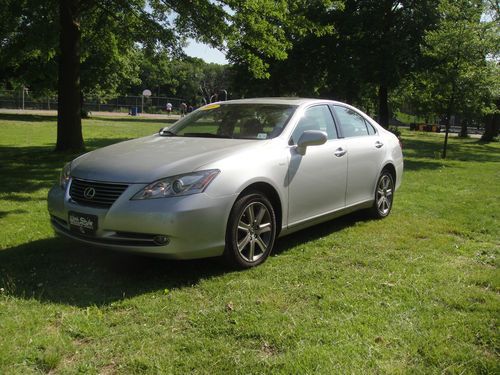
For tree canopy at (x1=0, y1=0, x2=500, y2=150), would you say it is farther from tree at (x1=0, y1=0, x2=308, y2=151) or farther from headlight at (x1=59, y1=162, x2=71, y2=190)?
headlight at (x1=59, y1=162, x2=71, y2=190)

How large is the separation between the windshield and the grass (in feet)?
4.11

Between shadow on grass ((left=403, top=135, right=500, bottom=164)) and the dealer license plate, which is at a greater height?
the dealer license plate

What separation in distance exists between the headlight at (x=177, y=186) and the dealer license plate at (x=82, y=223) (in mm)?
441

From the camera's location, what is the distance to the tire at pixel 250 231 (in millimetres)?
4512

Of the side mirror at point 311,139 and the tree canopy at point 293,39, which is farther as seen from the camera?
the tree canopy at point 293,39

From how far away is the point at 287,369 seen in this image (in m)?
2.96

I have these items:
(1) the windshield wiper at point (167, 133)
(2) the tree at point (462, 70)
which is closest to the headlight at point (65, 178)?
(1) the windshield wiper at point (167, 133)

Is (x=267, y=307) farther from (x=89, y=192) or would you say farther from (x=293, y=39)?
(x=293, y=39)

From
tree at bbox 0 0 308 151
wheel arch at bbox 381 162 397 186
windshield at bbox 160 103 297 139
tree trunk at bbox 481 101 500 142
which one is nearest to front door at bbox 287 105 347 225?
windshield at bbox 160 103 297 139

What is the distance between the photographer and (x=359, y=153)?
626cm

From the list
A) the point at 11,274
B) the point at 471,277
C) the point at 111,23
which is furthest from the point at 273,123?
the point at 111,23

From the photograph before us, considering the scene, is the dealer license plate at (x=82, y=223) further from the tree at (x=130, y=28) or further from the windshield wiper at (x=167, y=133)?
the tree at (x=130, y=28)

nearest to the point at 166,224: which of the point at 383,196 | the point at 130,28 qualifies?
the point at 383,196

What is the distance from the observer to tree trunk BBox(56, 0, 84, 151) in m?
13.3
